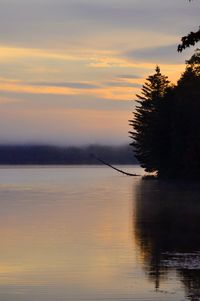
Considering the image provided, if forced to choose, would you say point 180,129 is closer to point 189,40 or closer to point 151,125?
point 151,125

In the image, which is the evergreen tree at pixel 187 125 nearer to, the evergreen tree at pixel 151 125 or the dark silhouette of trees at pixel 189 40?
the evergreen tree at pixel 151 125

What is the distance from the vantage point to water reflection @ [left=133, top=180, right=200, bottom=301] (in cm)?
2198

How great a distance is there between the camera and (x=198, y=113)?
348 feet

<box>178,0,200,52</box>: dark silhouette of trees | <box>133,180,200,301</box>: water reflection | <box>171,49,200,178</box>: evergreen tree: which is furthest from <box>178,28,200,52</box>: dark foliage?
<box>171,49,200,178</box>: evergreen tree

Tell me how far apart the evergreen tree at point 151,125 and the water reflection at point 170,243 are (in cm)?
6835

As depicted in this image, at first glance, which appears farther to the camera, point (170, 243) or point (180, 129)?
point (180, 129)

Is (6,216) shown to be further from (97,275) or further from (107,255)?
(97,275)

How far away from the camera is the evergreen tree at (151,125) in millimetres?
122562

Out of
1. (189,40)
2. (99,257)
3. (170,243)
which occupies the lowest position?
(99,257)

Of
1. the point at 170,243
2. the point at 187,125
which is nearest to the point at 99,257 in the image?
the point at 170,243

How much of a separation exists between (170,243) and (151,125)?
96909 mm

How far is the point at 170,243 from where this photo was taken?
30812 millimetres

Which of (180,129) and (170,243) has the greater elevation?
(180,129)

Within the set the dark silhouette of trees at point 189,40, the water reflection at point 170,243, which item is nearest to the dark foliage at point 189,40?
the dark silhouette of trees at point 189,40
